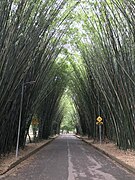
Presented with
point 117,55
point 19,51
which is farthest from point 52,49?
point 19,51

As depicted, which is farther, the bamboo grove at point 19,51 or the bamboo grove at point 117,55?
the bamboo grove at point 117,55

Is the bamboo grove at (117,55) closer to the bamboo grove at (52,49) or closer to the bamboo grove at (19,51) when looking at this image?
the bamboo grove at (52,49)

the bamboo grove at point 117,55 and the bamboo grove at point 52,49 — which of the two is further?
the bamboo grove at point 117,55

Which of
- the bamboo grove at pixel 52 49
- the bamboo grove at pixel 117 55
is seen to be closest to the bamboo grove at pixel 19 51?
the bamboo grove at pixel 52 49

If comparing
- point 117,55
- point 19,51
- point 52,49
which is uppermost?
point 52,49

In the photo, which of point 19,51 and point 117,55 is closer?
point 19,51

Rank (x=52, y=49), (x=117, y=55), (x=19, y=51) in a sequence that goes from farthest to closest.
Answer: (x=52, y=49) → (x=117, y=55) → (x=19, y=51)

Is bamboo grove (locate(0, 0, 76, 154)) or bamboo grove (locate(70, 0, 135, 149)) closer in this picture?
bamboo grove (locate(0, 0, 76, 154))

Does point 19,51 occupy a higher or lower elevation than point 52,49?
lower

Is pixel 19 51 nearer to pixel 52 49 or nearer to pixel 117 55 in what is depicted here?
pixel 117 55

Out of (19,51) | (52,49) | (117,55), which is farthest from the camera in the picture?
(52,49)

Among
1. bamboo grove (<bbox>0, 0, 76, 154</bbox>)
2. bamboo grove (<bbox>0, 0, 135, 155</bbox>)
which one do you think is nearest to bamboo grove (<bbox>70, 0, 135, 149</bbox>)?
bamboo grove (<bbox>0, 0, 135, 155</bbox>)

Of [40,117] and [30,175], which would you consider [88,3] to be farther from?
[40,117]

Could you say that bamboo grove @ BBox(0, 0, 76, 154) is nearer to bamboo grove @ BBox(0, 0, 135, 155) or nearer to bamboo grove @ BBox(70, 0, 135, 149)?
bamboo grove @ BBox(0, 0, 135, 155)
